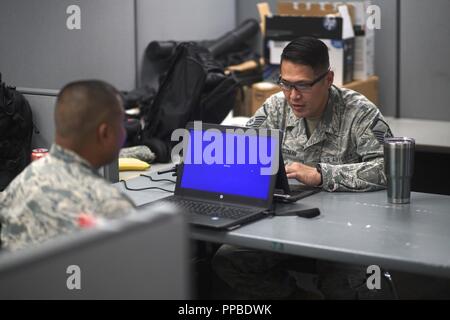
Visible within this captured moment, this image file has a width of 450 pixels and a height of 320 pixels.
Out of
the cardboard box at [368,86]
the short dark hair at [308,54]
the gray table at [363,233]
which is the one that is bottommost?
the gray table at [363,233]

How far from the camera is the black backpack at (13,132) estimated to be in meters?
3.23

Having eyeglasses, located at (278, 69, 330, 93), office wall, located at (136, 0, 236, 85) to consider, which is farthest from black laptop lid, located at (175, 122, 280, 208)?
office wall, located at (136, 0, 236, 85)

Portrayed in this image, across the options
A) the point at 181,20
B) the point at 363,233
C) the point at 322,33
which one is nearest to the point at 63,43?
the point at 181,20

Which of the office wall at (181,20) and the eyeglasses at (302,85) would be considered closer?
the eyeglasses at (302,85)

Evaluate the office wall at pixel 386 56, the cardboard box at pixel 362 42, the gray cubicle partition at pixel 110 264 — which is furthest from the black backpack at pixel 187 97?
the gray cubicle partition at pixel 110 264

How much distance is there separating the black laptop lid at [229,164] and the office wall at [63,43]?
171cm

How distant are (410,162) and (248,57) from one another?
8.24 ft

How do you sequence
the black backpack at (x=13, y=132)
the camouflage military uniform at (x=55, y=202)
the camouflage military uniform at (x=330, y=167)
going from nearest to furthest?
1. the camouflage military uniform at (x=55, y=202)
2. the camouflage military uniform at (x=330, y=167)
3. the black backpack at (x=13, y=132)

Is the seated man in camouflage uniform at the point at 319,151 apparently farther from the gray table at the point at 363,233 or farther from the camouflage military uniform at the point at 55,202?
the camouflage military uniform at the point at 55,202

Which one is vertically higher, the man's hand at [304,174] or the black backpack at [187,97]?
the black backpack at [187,97]

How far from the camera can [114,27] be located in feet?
14.4

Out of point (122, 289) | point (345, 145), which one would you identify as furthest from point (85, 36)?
point (122, 289)

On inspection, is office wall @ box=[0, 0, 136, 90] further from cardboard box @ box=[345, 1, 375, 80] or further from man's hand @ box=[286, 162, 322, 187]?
man's hand @ box=[286, 162, 322, 187]
